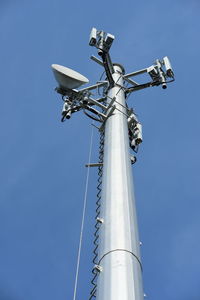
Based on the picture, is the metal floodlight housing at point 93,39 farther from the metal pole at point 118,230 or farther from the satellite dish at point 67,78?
the metal pole at point 118,230

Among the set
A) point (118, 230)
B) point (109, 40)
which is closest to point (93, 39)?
point (109, 40)

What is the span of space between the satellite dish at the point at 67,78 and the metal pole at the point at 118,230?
4.90 ft

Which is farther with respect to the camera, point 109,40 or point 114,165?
point 109,40

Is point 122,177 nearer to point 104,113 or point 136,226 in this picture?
point 136,226

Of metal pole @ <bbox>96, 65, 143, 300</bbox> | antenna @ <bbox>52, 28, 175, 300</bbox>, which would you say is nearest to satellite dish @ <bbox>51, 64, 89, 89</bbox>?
antenna @ <bbox>52, 28, 175, 300</bbox>

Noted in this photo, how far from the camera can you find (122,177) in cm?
672

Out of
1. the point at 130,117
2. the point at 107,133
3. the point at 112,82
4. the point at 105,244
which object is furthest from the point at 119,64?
the point at 105,244

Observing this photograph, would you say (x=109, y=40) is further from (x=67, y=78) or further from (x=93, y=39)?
(x=67, y=78)

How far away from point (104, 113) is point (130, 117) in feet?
2.06

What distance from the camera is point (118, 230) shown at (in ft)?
18.7

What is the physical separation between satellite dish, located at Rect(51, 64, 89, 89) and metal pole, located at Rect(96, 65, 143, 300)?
149 centimetres

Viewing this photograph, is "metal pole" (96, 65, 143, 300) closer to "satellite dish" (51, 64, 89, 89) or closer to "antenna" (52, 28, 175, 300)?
"antenna" (52, 28, 175, 300)

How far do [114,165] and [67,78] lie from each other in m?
2.71

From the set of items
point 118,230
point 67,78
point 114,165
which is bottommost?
point 118,230
